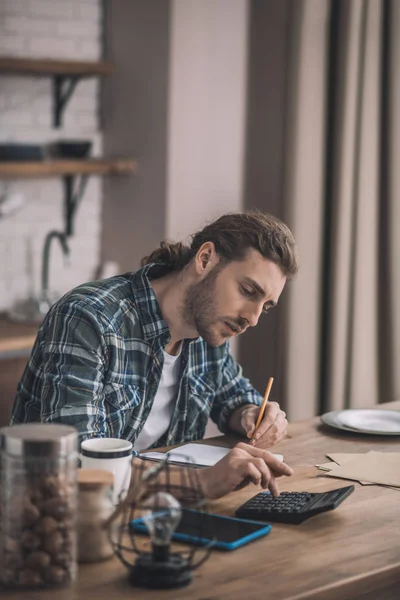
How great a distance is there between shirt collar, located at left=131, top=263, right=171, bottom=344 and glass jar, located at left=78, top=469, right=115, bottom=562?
31.9 inches

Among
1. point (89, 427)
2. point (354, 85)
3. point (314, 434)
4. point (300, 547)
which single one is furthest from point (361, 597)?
point (354, 85)

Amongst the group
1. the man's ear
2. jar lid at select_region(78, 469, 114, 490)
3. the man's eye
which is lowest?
jar lid at select_region(78, 469, 114, 490)

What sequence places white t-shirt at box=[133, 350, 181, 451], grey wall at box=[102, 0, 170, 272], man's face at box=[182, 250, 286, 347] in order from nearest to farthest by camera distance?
man's face at box=[182, 250, 286, 347]
white t-shirt at box=[133, 350, 181, 451]
grey wall at box=[102, 0, 170, 272]

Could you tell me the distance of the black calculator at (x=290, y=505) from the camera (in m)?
1.65

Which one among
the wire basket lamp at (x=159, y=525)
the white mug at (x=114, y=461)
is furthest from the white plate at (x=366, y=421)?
the wire basket lamp at (x=159, y=525)

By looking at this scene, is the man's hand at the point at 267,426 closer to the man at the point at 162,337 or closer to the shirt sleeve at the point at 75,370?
the man at the point at 162,337

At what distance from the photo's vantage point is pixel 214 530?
155 centimetres

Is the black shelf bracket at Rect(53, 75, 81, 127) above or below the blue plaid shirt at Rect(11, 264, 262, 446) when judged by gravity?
above

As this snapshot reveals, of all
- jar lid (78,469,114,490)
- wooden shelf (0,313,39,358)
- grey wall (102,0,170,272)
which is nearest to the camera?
jar lid (78,469,114,490)

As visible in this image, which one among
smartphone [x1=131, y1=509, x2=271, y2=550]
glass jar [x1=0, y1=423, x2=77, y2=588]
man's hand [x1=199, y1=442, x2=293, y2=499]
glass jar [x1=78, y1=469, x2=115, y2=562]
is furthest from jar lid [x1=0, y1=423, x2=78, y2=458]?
man's hand [x1=199, y1=442, x2=293, y2=499]

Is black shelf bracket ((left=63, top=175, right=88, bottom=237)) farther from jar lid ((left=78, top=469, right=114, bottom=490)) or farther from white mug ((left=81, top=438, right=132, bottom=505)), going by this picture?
jar lid ((left=78, top=469, right=114, bottom=490))

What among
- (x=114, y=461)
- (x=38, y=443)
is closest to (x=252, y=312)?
(x=114, y=461)

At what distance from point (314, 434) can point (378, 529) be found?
0.67m

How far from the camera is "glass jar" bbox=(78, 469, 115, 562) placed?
1394mm
